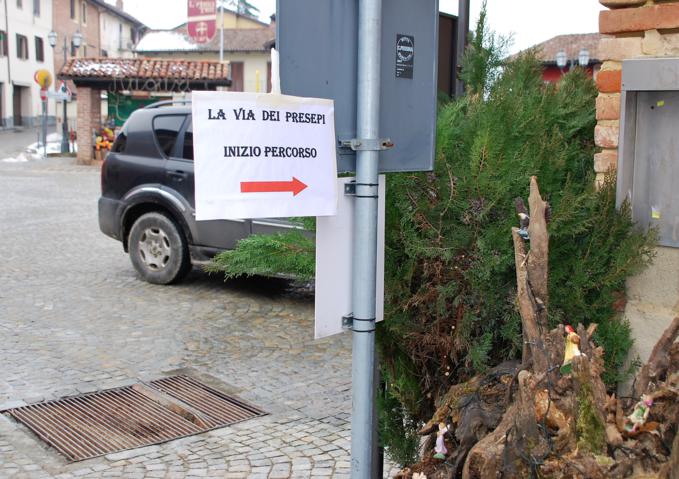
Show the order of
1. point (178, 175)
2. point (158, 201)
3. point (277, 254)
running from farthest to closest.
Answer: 1. point (158, 201)
2. point (178, 175)
3. point (277, 254)

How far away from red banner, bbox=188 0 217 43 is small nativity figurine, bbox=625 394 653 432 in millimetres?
36218

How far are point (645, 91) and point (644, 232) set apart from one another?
0.56 meters

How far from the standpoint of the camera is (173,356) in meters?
6.40

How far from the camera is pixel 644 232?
3178mm

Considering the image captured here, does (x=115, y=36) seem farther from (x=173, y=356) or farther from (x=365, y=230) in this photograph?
(x=365, y=230)

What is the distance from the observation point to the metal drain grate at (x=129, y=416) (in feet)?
15.5

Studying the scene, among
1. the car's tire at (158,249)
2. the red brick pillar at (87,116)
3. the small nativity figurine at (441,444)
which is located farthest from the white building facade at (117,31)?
the small nativity figurine at (441,444)

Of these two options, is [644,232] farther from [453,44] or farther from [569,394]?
[453,44]

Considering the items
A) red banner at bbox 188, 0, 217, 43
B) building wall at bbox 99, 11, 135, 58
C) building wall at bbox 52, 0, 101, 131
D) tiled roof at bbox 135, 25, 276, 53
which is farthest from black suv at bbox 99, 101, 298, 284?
building wall at bbox 99, 11, 135, 58

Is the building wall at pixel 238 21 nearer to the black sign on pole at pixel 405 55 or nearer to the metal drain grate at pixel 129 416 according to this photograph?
the metal drain grate at pixel 129 416

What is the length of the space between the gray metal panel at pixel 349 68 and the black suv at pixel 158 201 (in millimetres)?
5593

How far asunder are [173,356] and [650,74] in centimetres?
437

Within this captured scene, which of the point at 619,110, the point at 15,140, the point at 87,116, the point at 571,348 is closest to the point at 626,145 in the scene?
A: the point at 619,110

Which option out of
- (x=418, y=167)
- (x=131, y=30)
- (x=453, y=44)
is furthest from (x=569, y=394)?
(x=131, y=30)
